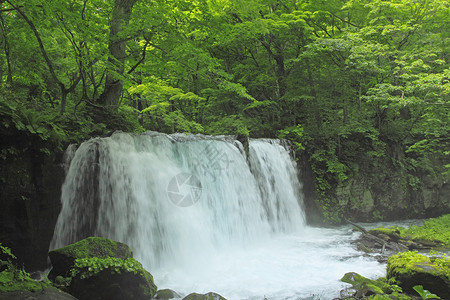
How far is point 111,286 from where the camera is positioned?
14.3 ft

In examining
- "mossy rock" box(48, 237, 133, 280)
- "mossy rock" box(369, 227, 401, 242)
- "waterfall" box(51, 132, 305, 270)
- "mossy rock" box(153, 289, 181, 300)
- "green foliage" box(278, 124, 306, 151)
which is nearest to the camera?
"mossy rock" box(48, 237, 133, 280)

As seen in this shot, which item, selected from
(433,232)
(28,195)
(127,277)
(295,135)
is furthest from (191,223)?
(433,232)

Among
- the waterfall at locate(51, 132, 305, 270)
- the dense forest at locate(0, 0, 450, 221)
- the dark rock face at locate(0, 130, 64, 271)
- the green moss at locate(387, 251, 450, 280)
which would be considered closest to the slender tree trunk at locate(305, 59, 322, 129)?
the dense forest at locate(0, 0, 450, 221)

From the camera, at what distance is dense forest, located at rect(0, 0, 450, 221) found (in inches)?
321

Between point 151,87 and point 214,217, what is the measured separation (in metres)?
4.77

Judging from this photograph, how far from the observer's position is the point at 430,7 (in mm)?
10953

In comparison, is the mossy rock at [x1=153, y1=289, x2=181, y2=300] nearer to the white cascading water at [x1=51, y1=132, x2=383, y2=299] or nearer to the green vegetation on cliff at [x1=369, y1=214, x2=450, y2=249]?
the white cascading water at [x1=51, y1=132, x2=383, y2=299]

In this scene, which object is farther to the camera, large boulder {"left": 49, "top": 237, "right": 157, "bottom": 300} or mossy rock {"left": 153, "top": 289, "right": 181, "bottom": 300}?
mossy rock {"left": 153, "top": 289, "right": 181, "bottom": 300}

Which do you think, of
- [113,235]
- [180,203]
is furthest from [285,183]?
[113,235]

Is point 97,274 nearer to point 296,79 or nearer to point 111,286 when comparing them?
point 111,286

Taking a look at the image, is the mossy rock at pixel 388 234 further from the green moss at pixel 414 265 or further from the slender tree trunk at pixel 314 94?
the slender tree trunk at pixel 314 94

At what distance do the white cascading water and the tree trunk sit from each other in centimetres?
174

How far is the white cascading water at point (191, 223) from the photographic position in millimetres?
5852

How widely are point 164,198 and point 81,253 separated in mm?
2613
